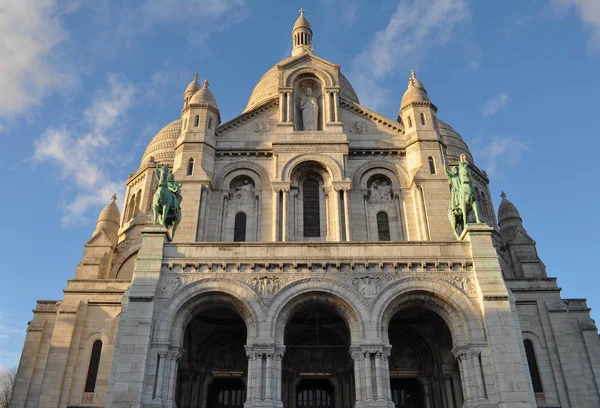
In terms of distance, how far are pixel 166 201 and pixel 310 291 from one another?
7.57 m

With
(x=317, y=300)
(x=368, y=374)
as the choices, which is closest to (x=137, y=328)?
(x=317, y=300)

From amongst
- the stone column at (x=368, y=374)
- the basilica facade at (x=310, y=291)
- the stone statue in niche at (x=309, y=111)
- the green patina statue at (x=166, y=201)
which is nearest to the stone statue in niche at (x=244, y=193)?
Answer: the basilica facade at (x=310, y=291)

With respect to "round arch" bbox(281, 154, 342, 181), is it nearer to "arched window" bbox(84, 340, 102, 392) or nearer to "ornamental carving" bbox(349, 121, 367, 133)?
"ornamental carving" bbox(349, 121, 367, 133)

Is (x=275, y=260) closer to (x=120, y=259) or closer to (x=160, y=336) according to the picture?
(x=160, y=336)

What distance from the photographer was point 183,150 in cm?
2981

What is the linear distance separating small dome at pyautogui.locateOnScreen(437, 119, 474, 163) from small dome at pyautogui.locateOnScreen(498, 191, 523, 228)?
465 cm

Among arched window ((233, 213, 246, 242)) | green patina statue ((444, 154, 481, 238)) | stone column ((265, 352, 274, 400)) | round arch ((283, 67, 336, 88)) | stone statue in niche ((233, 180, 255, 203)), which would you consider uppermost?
round arch ((283, 67, 336, 88))

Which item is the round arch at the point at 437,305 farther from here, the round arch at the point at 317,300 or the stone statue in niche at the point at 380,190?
the stone statue in niche at the point at 380,190

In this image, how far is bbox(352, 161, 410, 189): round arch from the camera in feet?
97.2

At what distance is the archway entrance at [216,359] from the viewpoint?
23797mm

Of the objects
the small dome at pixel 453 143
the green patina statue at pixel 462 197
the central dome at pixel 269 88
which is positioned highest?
the central dome at pixel 269 88

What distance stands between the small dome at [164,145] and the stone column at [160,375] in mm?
22904

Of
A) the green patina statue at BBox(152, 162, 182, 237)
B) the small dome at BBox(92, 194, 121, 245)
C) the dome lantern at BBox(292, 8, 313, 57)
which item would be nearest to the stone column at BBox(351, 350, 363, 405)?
the green patina statue at BBox(152, 162, 182, 237)

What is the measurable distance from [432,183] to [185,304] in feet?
46.8
